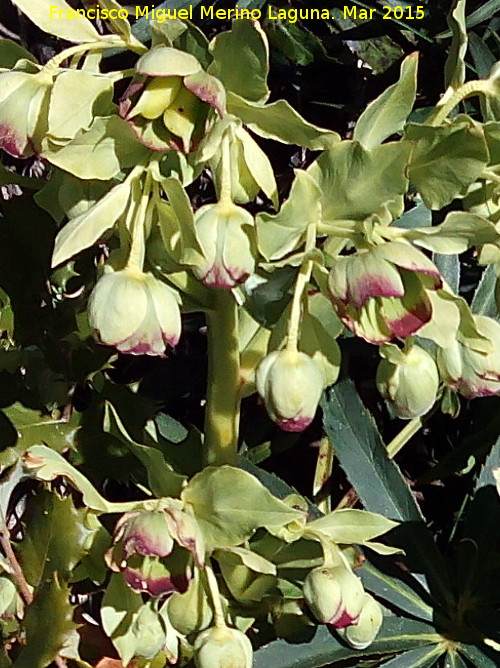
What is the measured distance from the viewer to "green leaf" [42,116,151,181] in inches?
24.0

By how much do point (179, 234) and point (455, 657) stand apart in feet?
1.67

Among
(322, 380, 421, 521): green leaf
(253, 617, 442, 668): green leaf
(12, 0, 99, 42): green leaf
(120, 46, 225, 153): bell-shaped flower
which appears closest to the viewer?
(120, 46, 225, 153): bell-shaped flower

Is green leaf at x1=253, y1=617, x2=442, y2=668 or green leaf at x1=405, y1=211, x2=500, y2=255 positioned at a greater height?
green leaf at x1=405, y1=211, x2=500, y2=255

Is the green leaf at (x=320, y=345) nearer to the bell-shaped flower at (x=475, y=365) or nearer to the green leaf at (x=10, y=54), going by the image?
the bell-shaped flower at (x=475, y=365)

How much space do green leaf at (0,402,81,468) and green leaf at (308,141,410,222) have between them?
1.15 ft

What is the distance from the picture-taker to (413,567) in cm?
90

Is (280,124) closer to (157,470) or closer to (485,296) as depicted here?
(157,470)

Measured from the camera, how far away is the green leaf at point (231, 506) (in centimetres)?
66

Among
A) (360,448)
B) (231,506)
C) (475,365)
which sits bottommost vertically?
(360,448)

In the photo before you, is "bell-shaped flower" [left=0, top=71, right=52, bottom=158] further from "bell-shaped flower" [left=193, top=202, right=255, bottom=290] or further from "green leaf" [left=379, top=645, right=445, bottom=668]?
"green leaf" [left=379, top=645, right=445, bottom=668]

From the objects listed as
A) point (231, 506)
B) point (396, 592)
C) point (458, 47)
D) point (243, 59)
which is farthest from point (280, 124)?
point (396, 592)

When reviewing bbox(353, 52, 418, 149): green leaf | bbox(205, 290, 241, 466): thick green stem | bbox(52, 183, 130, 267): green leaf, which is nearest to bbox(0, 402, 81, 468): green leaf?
bbox(205, 290, 241, 466): thick green stem

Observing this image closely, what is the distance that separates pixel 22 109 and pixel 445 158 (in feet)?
0.89

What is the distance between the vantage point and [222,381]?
71cm
